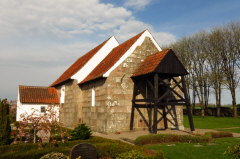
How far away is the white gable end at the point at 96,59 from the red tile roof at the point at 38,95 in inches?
246

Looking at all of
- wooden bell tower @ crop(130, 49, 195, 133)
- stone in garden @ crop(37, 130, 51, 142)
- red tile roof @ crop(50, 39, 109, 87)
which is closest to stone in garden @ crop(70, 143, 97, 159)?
stone in garden @ crop(37, 130, 51, 142)

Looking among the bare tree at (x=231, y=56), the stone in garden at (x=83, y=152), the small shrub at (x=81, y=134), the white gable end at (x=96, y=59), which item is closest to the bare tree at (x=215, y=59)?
the bare tree at (x=231, y=56)

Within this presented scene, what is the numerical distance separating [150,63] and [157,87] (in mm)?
2268

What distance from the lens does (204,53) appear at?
36.3 m

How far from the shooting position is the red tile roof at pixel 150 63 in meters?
14.5

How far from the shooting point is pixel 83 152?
24.8 feet

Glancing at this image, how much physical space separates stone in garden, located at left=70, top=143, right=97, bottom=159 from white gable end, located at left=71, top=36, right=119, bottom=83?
13.1 meters

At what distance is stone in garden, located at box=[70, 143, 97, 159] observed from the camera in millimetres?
7371

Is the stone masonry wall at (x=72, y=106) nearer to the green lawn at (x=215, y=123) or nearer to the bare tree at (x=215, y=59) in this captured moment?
the green lawn at (x=215, y=123)

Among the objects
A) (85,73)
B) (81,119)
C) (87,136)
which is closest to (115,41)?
(85,73)

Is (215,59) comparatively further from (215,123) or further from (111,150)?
(111,150)

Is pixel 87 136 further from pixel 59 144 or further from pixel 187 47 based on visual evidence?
pixel 187 47

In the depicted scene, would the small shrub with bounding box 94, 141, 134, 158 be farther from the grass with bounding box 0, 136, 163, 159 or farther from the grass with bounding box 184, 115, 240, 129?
the grass with bounding box 184, 115, 240, 129

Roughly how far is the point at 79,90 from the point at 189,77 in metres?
24.7
